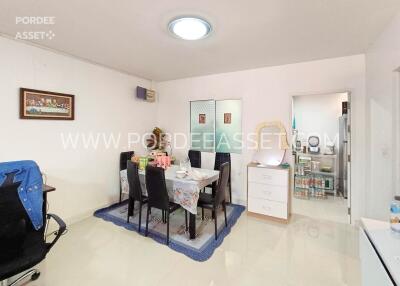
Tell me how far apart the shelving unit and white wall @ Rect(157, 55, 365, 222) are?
1283 millimetres

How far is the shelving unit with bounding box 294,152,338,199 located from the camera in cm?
423

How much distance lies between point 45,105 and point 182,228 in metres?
2.49

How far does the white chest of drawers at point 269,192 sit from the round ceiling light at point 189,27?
6.86 feet

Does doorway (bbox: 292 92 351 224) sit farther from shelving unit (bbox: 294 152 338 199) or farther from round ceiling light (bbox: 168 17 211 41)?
round ceiling light (bbox: 168 17 211 41)

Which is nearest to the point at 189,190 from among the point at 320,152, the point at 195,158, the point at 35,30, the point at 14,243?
the point at 195,158

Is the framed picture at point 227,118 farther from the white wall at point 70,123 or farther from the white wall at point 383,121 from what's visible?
the white wall at point 383,121

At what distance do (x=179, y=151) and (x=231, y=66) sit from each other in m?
2.06

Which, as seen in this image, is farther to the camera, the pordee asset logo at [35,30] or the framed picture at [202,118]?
the framed picture at [202,118]

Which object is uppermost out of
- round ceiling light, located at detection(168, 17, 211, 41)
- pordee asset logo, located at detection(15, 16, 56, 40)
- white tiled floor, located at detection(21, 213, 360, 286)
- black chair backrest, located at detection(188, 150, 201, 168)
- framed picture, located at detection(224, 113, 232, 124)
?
pordee asset logo, located at detection(15, 16, 56, 40)

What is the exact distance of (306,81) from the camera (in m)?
3.17

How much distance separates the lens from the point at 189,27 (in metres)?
2.08

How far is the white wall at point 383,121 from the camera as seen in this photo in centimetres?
195

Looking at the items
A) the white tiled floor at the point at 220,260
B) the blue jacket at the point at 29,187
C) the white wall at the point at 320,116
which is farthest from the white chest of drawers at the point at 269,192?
the blue jacket at the point at 29,187

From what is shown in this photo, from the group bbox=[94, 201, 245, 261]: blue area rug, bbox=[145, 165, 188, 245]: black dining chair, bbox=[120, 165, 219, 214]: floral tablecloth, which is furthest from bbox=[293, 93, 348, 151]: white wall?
bbox=[145, 165, 188, 245]: black dining chair
